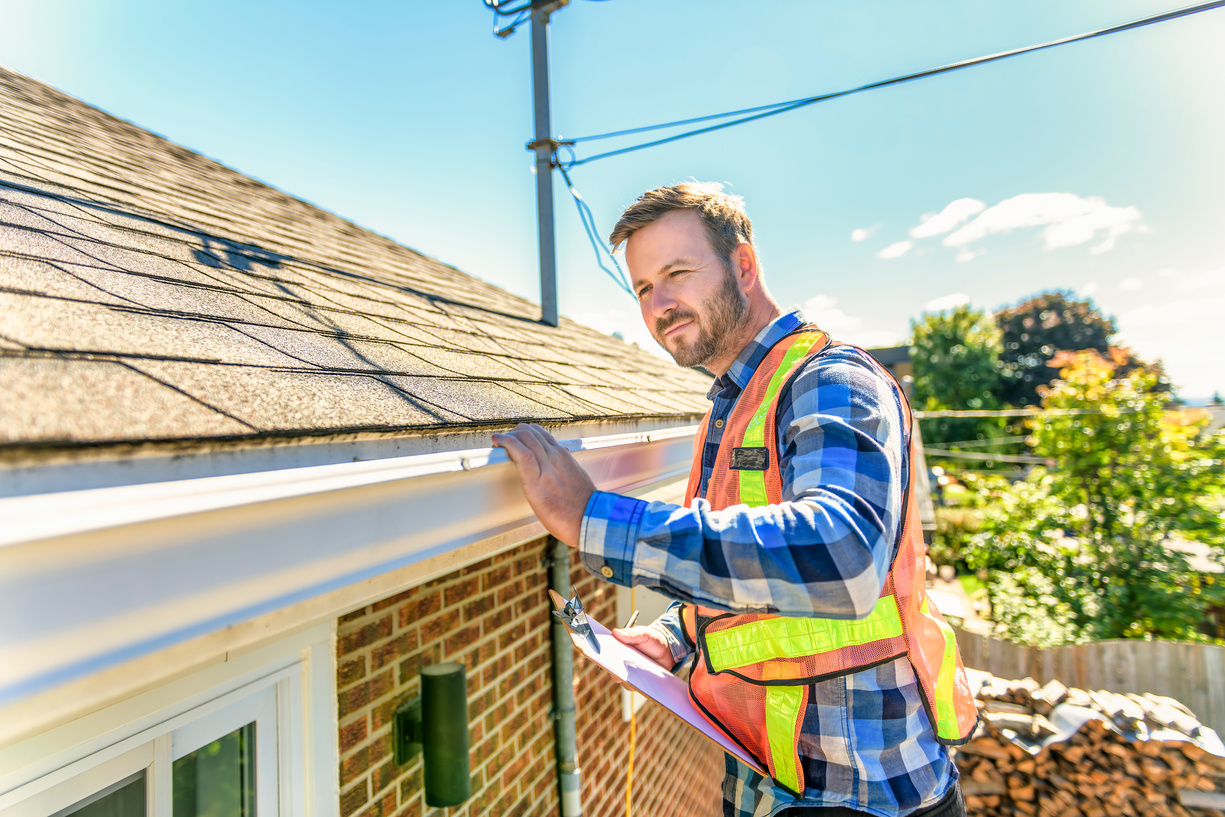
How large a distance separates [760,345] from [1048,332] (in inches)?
1942

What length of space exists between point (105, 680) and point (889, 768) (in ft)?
4.65

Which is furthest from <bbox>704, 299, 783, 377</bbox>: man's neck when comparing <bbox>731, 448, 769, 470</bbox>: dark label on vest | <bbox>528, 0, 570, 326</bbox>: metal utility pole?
<bbox>528, 0, 570, 326</bbox>: metal utility pole

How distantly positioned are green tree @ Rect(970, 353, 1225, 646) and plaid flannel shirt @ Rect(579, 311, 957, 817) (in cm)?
784

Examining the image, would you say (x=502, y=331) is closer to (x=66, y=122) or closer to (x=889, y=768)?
(x=889, y=768)

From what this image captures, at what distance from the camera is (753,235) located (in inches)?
66.4

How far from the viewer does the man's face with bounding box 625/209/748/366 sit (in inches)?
59.7

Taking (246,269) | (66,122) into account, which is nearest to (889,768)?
(246,269)

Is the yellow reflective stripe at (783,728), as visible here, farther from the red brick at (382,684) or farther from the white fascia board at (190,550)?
the red brick at (382,684)

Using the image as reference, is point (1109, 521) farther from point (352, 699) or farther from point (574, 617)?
point (352, 699)

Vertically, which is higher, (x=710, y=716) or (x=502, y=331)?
(x=502, y=331)

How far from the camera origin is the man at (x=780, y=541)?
3.06 ft

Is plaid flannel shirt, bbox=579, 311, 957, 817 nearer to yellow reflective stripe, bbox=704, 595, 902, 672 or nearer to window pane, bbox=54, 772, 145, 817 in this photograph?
yellow reflective stripe, bbox=704, 595, 902, 672

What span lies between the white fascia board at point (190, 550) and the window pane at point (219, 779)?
1.11m

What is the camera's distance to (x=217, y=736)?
156 cm
